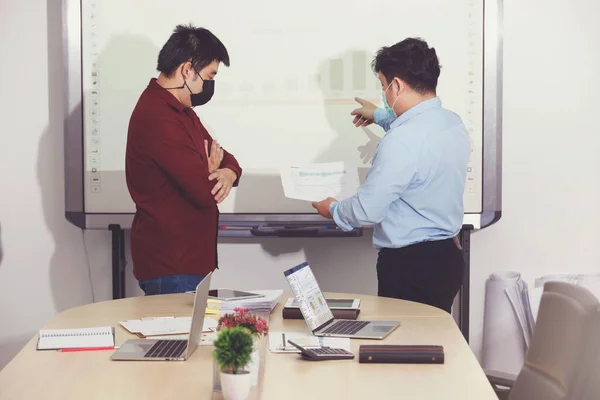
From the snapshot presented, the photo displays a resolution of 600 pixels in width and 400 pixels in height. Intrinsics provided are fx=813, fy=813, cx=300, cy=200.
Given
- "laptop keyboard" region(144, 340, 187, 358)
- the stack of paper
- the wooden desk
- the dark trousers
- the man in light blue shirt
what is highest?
the man in light blue shirt

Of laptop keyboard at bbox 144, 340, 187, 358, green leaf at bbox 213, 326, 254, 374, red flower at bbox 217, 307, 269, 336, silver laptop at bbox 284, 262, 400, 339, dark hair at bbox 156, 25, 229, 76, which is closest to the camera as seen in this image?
green leaf at bbox 213, 326, 254, 374

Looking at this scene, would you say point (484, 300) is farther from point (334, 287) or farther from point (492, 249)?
point (334, 287)

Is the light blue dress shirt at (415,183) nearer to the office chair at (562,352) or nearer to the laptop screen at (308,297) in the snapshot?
the laptop screen at (308,297)

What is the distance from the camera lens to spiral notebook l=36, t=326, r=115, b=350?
6.98 ft

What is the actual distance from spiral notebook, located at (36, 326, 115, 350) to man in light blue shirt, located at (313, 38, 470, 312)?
922mm

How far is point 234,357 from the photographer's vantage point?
1.58 m

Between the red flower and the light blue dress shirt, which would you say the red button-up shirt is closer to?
the light blue dress shirt

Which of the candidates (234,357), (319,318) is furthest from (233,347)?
(319,318)

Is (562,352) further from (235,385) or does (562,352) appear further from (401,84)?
(401,84)

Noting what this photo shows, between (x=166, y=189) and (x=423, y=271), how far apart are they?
937 mm

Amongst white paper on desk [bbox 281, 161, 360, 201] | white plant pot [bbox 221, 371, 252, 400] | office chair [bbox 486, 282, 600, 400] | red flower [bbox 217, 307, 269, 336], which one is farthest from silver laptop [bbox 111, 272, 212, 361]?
white paper on desk [bbox 281, 161, 360, 201]

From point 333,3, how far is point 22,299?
2.14m

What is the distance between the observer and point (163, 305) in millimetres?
2650

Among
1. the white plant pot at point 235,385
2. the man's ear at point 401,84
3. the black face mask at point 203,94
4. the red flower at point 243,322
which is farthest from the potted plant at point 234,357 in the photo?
the black face mask at point 203,94
